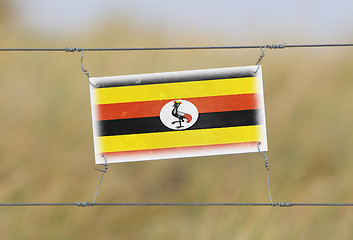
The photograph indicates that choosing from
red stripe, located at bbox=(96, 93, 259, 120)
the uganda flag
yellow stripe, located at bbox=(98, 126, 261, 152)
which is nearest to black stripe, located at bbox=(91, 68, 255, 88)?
the uganda flag

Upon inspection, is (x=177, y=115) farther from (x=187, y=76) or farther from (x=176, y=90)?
(x=187, y=76)

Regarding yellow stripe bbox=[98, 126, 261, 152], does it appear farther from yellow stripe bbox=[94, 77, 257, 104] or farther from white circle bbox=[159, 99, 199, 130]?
yellow stripe bbox=[94, 77, 257, 104]

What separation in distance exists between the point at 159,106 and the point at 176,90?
0.16 m

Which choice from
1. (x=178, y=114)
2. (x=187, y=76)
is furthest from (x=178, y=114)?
(x=187, y=76)

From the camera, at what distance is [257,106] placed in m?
5.21

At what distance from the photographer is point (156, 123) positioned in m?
5.25

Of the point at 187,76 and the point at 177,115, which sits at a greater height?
the point at 187,76

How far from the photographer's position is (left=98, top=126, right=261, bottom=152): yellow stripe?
5.22 m

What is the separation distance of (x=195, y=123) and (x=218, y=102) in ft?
0.72

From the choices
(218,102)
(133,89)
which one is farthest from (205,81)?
(133,89)

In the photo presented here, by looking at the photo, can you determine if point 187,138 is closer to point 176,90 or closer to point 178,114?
point 178,114

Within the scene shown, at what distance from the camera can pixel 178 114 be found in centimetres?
524

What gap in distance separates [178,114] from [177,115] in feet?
0.03

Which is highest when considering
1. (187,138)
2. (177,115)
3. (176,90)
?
(176,90)
